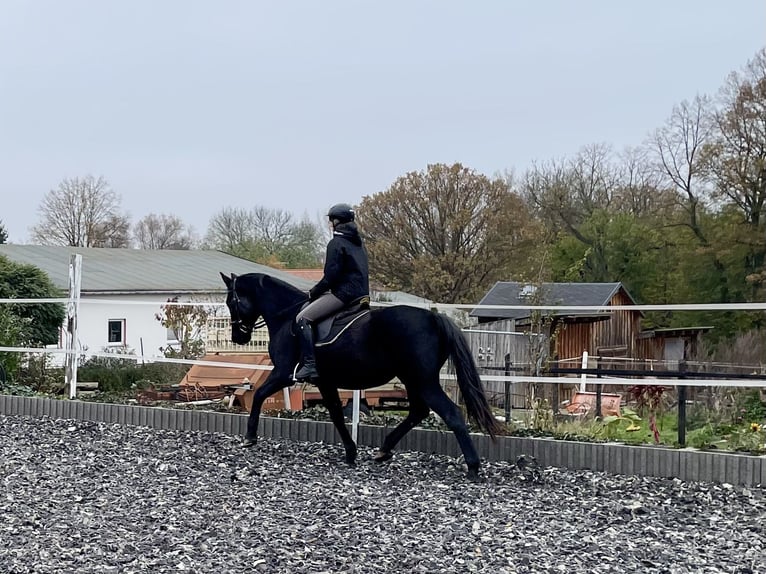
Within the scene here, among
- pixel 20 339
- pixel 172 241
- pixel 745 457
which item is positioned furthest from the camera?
pixel 172 241

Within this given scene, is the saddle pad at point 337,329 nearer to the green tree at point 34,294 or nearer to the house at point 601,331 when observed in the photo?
the green tree at point 34,294

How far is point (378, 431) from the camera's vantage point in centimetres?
908

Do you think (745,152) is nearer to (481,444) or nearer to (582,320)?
(582,320)

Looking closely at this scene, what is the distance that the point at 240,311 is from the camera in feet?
30.0

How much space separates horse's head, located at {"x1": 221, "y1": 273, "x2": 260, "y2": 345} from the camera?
9148 millimetres

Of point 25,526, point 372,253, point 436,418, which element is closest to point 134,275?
point 372,253

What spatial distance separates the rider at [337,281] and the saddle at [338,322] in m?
0.05

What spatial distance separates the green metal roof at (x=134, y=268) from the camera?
36719 mm

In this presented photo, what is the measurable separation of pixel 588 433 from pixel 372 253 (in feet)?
105

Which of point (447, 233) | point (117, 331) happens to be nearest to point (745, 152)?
point (447, 233)

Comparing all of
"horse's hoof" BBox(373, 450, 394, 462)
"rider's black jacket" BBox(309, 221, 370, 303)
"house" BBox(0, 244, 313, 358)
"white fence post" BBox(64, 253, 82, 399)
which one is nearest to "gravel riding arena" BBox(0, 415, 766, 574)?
"horse's hoof" BBox(373, 450, 394, 462)

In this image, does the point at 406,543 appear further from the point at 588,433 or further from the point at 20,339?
the point at 20,339

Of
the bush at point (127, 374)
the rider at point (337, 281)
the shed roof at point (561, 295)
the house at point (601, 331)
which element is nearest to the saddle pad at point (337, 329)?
the rider at point (337, 281)

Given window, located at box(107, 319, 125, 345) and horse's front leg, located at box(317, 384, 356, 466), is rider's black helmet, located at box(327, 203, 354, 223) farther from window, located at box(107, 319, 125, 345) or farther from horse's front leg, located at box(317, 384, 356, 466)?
window, located at box(107, 319, 125, 345)
